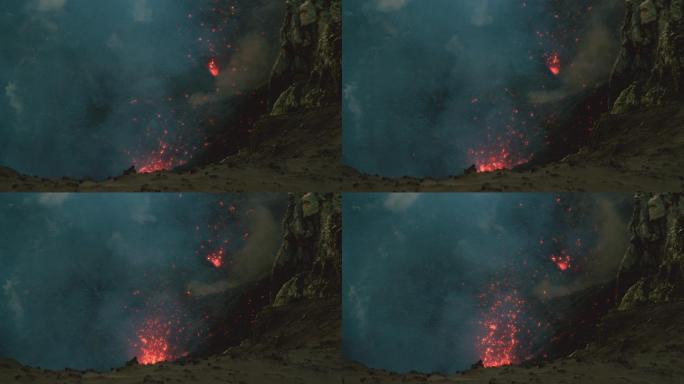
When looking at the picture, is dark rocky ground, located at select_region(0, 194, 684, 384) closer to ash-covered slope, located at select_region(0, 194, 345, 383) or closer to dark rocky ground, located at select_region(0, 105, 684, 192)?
ash-covered slope, located at select_region(0, 194, 345, 383)

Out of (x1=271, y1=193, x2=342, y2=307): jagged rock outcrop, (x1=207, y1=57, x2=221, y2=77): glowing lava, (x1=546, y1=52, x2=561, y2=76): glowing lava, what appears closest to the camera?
(x1=271, y1=193, x2=342, y2=307): jagged rock outcrop

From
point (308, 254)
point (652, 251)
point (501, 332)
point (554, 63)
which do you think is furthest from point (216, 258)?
point (652, 251)

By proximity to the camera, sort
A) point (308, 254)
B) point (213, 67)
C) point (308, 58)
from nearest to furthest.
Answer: point (308, 254) → point (213, 67) → point (308, 58)

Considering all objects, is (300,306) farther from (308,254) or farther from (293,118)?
(293,118)

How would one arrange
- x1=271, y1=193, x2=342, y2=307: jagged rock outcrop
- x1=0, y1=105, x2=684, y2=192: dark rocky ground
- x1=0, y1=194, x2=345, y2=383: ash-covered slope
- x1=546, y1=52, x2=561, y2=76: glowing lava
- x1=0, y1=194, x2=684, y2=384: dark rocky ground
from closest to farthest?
x1=0, y1=194, x2=684, y2=384: dark rocky ground
x1=0, y1=194, x2=345, y2=383: ash-covered slope
x1=271, y1=193, x2=342, y2=307: jagged rock outcrop
x1=0, y1=105, x2=684, y2=192: dark rocky ground
x1=546, y1=52, x2=561, y2=76: glowing lava

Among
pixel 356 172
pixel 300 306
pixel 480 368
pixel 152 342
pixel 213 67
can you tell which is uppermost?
pixel 213 67

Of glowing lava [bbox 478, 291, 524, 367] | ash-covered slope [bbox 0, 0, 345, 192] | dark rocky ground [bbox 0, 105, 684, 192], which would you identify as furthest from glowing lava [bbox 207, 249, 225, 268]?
glowing lava [bbox 478, 291, 524, 367]

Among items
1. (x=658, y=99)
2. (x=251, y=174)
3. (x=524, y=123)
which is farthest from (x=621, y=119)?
(x=251, y=174)
